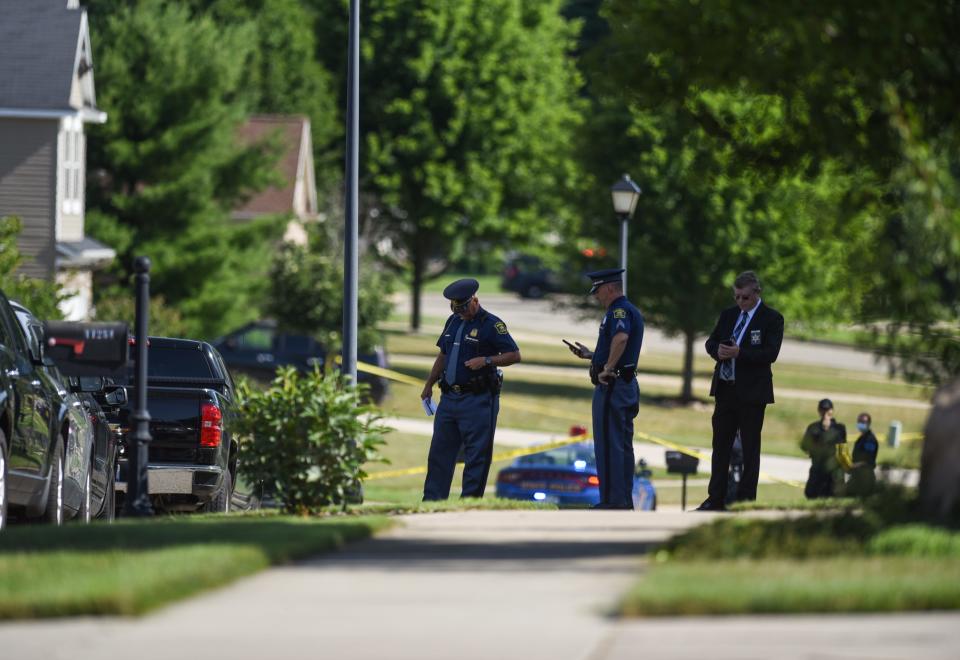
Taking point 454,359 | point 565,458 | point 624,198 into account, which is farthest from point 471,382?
point 624,198

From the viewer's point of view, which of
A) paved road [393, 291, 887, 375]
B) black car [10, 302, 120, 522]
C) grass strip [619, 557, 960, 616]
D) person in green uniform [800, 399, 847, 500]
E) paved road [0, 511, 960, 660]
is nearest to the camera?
paved road [0, 511, 960, 660]

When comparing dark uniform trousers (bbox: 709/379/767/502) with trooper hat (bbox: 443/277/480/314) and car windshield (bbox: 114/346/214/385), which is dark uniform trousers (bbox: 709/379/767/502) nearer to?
trooper hat (bbox: 443/277/480/314)

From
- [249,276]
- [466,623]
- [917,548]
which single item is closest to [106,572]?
[466,623]

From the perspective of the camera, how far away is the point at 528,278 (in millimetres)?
83062

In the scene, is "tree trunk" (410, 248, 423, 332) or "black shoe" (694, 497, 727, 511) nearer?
"black shoe" (694, 497, 727, 511)

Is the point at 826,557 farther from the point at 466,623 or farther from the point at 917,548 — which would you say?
the point at 466,623

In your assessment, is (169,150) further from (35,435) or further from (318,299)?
(35,435)

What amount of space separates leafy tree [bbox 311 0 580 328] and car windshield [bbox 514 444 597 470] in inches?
1287

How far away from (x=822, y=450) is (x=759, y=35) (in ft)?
7.43

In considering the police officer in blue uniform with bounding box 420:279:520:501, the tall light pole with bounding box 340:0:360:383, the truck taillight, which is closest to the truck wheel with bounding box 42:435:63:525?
the truck taillight

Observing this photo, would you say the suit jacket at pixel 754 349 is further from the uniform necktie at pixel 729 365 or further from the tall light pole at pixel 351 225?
the tall light pole at pixel 351 225

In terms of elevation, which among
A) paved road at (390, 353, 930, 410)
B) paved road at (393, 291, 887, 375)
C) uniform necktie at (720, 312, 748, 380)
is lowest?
paved road at (390, 353, 930, 410)

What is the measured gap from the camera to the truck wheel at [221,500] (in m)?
15.0

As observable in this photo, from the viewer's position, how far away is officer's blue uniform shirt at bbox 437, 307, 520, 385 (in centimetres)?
1377
